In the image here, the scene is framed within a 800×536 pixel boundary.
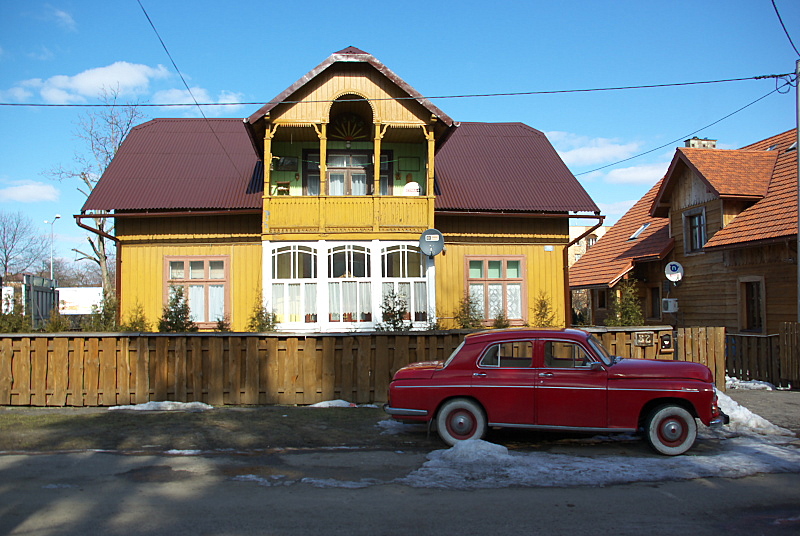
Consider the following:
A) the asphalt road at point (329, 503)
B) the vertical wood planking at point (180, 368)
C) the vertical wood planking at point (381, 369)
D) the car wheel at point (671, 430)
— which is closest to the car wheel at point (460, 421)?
the asphalt road at point (329, 503)

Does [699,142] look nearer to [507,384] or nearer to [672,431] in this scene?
[672,431]

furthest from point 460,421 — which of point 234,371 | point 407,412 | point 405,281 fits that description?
point 405,281

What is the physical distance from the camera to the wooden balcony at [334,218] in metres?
17.5

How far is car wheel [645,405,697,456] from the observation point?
807 cm

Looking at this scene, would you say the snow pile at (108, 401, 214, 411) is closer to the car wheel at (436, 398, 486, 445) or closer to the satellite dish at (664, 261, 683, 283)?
the car wheel at (436, 398, 486, 445)

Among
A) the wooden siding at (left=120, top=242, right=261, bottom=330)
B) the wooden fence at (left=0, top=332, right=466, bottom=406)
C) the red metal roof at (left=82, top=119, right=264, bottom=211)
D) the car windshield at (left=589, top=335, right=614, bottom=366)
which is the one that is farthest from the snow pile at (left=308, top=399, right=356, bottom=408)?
the red metal roof at (left=82, top=119, right=264, bottom=211)

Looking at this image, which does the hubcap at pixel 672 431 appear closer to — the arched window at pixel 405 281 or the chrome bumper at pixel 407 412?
the chrome bumper at pixel 407 412

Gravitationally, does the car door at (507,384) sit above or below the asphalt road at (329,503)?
above

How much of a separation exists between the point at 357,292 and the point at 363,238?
1.46 metres

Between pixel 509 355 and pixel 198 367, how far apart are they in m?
5.87

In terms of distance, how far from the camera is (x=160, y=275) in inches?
728

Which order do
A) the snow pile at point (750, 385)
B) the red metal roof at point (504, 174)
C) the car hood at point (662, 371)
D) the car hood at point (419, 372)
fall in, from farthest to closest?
1. the red metal roof at point (504, 174)
2. the snow pile at point (750, 385)
3. the car hood at point (419, 372)
4. the car hood at point (662, 371)

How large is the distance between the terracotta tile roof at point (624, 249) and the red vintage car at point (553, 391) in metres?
16.7

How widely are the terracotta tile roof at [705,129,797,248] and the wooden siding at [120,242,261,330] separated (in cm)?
1399
